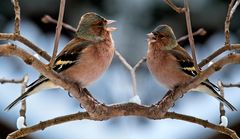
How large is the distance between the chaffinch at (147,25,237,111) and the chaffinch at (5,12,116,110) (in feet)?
1.15

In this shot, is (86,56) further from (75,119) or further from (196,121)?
(196,121)

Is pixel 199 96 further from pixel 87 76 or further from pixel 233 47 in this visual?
pixel 233 47

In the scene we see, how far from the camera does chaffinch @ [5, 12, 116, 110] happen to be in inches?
150

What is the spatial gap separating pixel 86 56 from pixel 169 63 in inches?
26.2

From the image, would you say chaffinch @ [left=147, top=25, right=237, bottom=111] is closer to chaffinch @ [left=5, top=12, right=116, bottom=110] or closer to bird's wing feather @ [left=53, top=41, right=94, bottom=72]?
chaffinch @ [left=5, top=12, right=116, bottom=110]

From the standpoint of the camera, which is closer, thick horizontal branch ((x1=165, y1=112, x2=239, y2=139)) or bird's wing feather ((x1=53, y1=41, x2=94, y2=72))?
thick horizontal branch ((x1=165, y1=112, x2=239, y2=139))

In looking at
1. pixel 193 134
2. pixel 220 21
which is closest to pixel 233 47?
pixel 193 134

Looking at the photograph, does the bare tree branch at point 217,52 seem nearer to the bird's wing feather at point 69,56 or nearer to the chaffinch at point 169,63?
the chaffinch at point 169,63

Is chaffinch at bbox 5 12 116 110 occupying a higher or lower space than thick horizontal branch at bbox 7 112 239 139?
higher

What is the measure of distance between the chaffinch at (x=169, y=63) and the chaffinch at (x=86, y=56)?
13.8 inches

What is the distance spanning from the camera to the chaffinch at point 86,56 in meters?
3.82

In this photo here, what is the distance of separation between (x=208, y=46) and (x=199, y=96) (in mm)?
557

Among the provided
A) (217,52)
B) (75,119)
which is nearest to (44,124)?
(75,119)

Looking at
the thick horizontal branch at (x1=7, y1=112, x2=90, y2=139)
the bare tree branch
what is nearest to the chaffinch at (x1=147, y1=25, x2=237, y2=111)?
the bare tree branch
